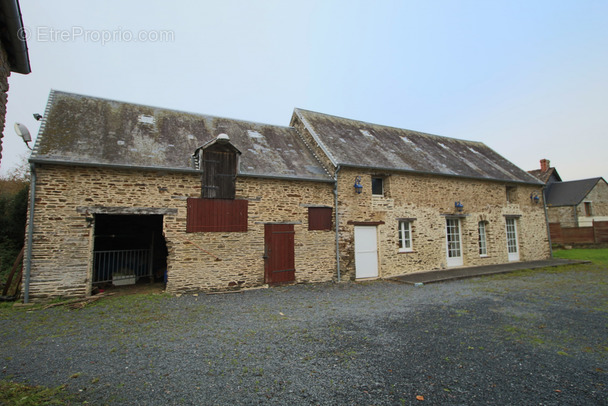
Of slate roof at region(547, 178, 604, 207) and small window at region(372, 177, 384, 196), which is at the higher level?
slate roof at region(547, 178, 604, 207)

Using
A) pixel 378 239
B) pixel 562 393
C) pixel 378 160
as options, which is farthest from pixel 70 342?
pixel 378 160

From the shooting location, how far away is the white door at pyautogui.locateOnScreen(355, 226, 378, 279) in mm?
10867

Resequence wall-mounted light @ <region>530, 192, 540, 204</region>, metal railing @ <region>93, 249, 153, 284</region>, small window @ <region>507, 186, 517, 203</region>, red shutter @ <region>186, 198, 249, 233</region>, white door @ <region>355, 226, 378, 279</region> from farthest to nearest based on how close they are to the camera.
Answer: wall-mounted light @ <region>530, 192, 540, 204</region> → small window @ <region>507, 186, 517, 203</region> → white door @ <region>355, 226, 378, 279</region> → metal railing @ <region>93, 249, 153, 284</region> → red shutter @ <region>186, 198, 249, 233</region>

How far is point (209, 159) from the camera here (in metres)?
9.10

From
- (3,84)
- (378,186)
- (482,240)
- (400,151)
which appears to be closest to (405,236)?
(378,186)

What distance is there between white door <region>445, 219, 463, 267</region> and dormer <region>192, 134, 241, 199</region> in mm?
9430

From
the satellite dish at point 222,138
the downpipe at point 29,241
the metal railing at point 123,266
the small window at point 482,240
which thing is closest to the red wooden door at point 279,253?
the satellite dish at point 222,138

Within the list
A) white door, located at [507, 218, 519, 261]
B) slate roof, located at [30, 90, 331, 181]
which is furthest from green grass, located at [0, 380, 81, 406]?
white door, located at [507, 218, 519, 261]

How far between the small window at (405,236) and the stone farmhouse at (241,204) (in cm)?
4

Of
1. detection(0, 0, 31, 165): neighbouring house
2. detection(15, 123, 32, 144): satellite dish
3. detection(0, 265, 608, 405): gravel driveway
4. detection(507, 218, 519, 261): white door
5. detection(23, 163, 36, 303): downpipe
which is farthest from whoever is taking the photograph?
detection(507, 218, 519, 261): white door

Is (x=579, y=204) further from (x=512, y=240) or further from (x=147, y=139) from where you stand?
(x=147, y=139)

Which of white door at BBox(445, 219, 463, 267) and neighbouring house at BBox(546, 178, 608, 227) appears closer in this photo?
white door at BBox(445, 219, 463, 267)

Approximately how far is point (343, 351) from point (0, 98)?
17.9 ft

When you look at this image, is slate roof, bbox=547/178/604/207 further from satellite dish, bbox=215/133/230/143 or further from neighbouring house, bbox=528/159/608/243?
satellite dish, bbox=215/133/230/143
